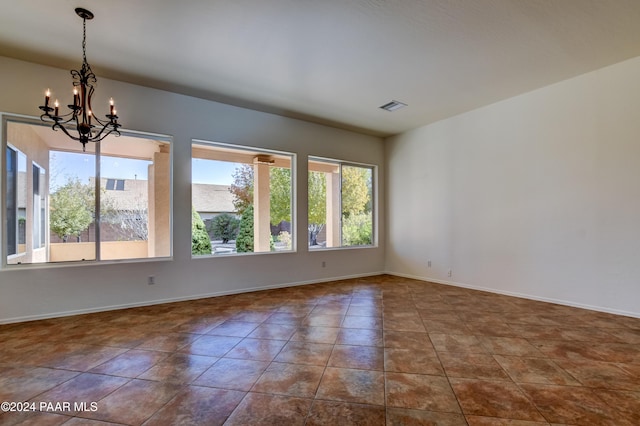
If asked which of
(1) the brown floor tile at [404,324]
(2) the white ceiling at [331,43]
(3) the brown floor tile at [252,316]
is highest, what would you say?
(2) the white ceiling at [331,43]

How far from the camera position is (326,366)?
97.1 inches

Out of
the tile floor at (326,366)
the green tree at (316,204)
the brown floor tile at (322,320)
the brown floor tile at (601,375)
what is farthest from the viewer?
the green tree at (316,204)

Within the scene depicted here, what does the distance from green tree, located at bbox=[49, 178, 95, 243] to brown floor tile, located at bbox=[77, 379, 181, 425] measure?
2.79m

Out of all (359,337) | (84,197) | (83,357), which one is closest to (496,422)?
(359,337)

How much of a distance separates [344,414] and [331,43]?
136 inches

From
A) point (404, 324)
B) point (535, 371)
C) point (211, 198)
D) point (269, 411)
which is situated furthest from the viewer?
point (211, 198)

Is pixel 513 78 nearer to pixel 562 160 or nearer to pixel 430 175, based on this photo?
pixel 562 160

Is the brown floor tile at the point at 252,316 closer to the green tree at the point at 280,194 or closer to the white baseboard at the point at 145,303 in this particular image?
the white baseboard at the point at 145,303

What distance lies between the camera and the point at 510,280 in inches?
190

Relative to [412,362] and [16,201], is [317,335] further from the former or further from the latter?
[16,201]

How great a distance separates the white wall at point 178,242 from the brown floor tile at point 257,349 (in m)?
2.12

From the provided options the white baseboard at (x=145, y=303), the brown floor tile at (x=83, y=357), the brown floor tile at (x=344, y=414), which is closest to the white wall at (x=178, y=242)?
the white baseboard at (x=145, y=303)

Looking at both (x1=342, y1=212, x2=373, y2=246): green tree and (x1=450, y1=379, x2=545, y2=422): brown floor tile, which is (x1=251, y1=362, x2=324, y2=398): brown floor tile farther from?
(x1=342, y1=212, x2=373, y2=246): green tree

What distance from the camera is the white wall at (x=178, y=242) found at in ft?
11.9
